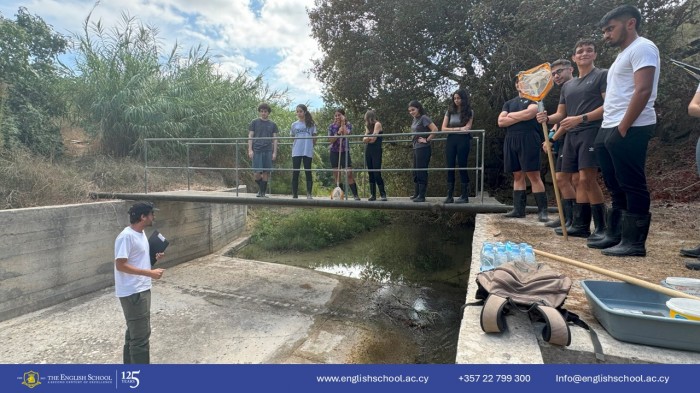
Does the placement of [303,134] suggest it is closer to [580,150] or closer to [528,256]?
[580,150]

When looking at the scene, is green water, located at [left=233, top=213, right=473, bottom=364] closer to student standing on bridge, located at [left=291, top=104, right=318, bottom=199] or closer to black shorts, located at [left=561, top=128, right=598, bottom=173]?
student standing on bridge, located at [left=291, top=104, right=318, bottom=199]

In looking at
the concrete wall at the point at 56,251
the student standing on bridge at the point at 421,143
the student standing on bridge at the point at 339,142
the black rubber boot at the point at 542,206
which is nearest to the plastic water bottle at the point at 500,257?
the black rubber boot at the point at 542,206

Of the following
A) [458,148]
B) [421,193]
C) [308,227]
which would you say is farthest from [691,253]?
[308,227]

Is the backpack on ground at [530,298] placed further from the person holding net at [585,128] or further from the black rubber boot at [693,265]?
the person holding net at [585,128]

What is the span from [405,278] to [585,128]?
5.13 meters

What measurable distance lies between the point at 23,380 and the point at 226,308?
346cm

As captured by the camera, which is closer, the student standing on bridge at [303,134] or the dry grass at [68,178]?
the student standing on bridge at [303,134]

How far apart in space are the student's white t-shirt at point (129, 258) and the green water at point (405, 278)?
2580mm

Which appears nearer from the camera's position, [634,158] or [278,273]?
[634,158]

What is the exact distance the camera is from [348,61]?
898 centimetres

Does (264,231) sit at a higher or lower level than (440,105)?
lower

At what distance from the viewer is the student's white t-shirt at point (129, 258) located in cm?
291

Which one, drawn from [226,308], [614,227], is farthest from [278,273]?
[614,227]

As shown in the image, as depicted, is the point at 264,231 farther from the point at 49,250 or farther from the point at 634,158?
the point at 634,158
